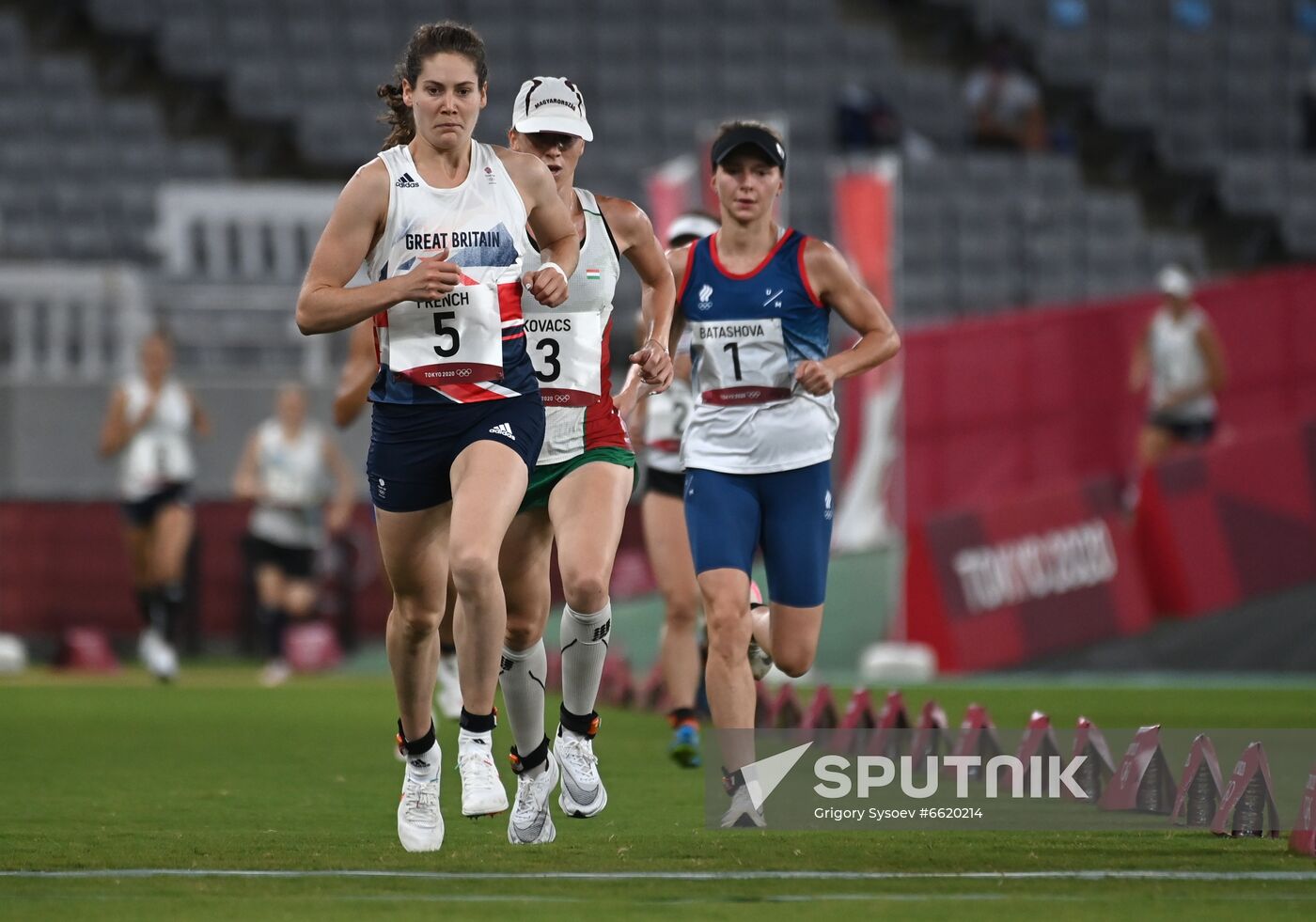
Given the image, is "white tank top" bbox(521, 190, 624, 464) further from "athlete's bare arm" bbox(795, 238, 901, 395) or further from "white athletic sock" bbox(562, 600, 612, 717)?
"athlete's bare arm" bbox(795, 238, 901, 395)

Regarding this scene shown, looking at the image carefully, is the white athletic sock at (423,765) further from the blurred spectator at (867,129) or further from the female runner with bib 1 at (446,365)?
the blurred spectator at (867,129)

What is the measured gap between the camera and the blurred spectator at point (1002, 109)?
79.2ft

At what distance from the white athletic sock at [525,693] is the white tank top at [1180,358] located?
1131 centimetres

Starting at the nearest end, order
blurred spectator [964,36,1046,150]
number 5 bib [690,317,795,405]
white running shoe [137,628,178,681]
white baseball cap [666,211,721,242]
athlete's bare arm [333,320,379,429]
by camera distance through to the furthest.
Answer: number 5 bib [690,317,795,405] → athlete's bare arm [333,320,379,429] → white baseball cap [666,211,721,242] → white running shoe [137,628,178,681] → blurred spectator [964,36,1046,150]

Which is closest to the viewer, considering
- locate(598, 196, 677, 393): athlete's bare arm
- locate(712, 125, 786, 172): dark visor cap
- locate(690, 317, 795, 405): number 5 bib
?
locate(598, 196, 677, 393): athlete's bare arm

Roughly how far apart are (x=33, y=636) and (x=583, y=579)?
38.3 feet

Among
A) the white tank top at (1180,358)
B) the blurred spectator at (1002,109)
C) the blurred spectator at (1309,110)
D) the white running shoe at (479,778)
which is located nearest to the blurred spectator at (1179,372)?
the white tank top at (1180,358)

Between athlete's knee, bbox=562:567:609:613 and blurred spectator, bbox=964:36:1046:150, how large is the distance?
697 inches

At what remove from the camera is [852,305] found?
7785mm

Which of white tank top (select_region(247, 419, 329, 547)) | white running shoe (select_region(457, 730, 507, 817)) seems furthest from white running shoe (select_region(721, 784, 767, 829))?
white tank top (select_region(247, 419, 329, 547))

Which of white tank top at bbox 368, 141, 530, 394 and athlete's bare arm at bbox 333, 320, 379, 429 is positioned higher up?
white tank top at bbox 368, 141, 530, 394

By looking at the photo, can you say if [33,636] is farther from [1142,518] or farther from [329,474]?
[1142,518]

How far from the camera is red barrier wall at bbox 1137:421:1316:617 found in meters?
15.8

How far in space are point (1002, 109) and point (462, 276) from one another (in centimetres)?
1875
